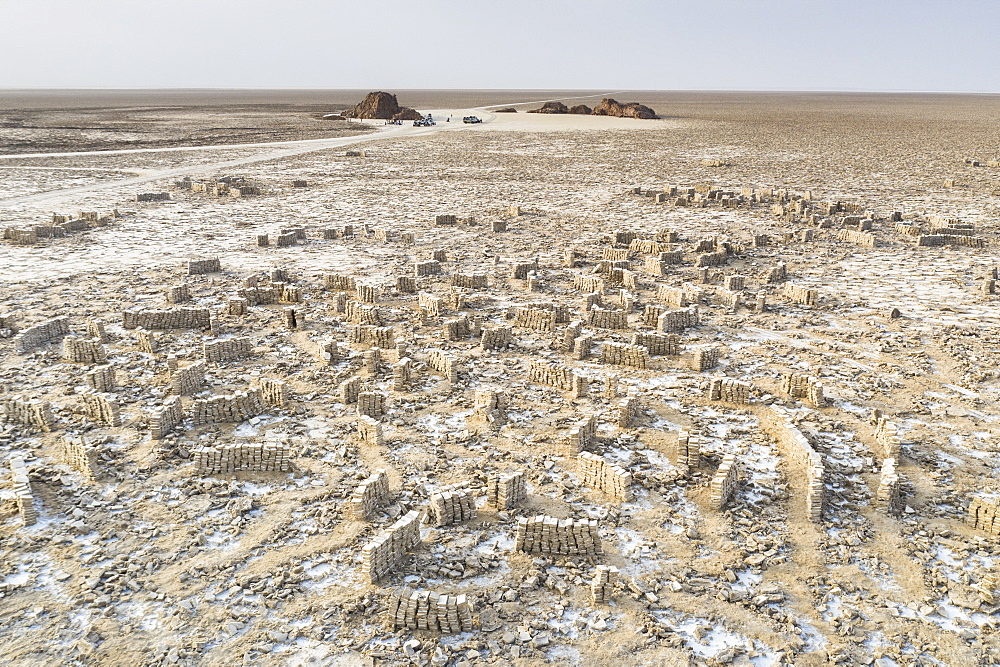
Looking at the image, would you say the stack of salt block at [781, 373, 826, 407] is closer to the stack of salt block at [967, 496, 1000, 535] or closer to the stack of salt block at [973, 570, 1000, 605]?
the stack of salt block at [967, 496, 1000, 535]

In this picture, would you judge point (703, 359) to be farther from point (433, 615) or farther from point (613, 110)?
point (613, 110)

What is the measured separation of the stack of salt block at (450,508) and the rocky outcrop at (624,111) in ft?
247

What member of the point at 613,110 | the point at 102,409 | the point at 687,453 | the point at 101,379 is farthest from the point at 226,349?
the point at 613,110

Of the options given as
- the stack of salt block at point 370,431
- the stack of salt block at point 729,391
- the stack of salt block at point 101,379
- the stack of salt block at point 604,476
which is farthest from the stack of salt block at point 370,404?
the stack of salt block at point 729,391

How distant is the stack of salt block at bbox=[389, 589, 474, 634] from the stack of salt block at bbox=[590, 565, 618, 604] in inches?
43.0

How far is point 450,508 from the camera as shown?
715 cm

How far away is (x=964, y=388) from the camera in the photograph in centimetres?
1017

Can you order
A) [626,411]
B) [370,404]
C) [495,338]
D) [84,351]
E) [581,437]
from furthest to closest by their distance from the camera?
[495,338]
[84,351]
[370,404]
[626,411]
[581,437]

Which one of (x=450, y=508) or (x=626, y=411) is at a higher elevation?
(x=626, y=411)

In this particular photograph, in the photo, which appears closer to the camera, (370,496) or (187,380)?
(370,496)

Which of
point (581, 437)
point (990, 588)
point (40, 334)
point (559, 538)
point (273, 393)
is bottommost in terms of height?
point (990, 588)

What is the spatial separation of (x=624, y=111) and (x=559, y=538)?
255 feet

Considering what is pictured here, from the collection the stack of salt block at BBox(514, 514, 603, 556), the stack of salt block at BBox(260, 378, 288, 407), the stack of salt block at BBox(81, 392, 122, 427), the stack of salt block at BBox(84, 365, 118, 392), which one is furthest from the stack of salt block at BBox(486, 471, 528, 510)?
the stack of salt block at BBox(84, 365, 118, 392)

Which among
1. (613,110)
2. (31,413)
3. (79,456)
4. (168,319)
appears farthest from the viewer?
(613,110)
